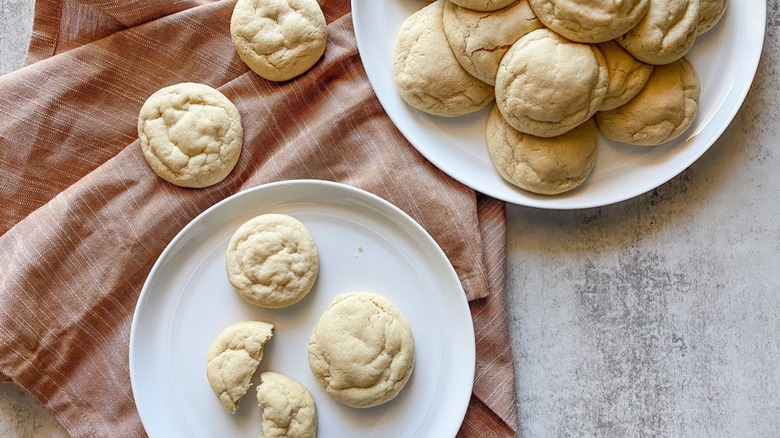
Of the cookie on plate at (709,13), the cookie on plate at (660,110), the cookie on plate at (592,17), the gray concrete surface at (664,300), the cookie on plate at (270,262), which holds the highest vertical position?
the cookie on plate at (592,17)

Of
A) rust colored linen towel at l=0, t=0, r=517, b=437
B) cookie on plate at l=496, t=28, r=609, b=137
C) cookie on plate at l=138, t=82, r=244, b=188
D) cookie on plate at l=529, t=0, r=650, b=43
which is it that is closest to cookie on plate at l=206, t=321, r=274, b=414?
rust colored linen towel at l=0, t=0, r=517, b=437

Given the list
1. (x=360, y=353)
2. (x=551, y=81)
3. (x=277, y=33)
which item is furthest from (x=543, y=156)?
(x=277, y=33)

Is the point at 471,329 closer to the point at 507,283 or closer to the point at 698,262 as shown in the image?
the point at 507,283

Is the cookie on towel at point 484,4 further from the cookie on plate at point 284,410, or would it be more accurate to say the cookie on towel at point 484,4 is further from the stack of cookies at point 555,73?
the cookie on plate at point 284,410

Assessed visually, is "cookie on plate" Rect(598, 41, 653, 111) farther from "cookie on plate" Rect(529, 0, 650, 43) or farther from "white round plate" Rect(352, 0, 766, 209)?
"white round plate" Rect(352, 0, 766, 209)

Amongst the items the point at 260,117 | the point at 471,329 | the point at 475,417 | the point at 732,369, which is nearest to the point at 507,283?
the point at 471,329

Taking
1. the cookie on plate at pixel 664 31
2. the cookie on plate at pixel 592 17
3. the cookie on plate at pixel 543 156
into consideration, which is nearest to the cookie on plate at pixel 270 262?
the cookie on plate at pixel 543 156
